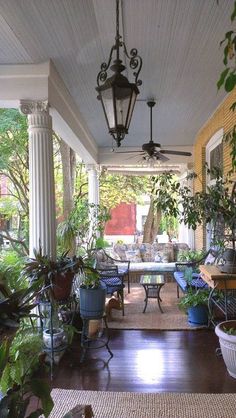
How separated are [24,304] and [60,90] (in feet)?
9.65

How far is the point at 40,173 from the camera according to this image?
3.47m

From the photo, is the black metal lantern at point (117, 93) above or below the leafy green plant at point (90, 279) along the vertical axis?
above

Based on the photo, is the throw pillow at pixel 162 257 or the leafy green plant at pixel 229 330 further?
the throw pillow at pixel 162 257

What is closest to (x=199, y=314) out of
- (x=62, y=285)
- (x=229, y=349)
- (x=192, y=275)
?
(x=192, y=275)

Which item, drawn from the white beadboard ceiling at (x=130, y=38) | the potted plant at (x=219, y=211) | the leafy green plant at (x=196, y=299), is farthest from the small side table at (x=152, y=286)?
the white beadboard ceiling at (x=130, y=38)

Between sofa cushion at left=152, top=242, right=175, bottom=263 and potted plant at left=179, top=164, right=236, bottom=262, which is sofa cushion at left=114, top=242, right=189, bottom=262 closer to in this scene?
sofa cushion at left=152, top=242, right=175, bottom=263

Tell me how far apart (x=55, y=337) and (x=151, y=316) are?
79.0 inches

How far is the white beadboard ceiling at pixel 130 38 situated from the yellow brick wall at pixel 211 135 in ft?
1.33

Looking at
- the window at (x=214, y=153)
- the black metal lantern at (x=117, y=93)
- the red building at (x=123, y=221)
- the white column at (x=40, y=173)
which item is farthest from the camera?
the red building at (x=123, y=221)

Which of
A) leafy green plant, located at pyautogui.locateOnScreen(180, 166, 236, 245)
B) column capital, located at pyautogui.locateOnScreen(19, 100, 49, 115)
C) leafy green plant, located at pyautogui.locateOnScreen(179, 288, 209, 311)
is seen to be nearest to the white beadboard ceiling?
column capital, located at pyautogui.locateOnScreen(19, 100, 49, 115)

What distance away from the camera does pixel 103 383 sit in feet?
10.0

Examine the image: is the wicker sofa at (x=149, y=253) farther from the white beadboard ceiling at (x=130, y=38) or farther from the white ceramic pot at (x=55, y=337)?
the white ceramic pot at (x=55, y=337)

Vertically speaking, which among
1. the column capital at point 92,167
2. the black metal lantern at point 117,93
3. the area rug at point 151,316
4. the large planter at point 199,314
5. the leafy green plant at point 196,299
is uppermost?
the column capital at point 92,167

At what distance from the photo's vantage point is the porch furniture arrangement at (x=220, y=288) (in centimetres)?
368
